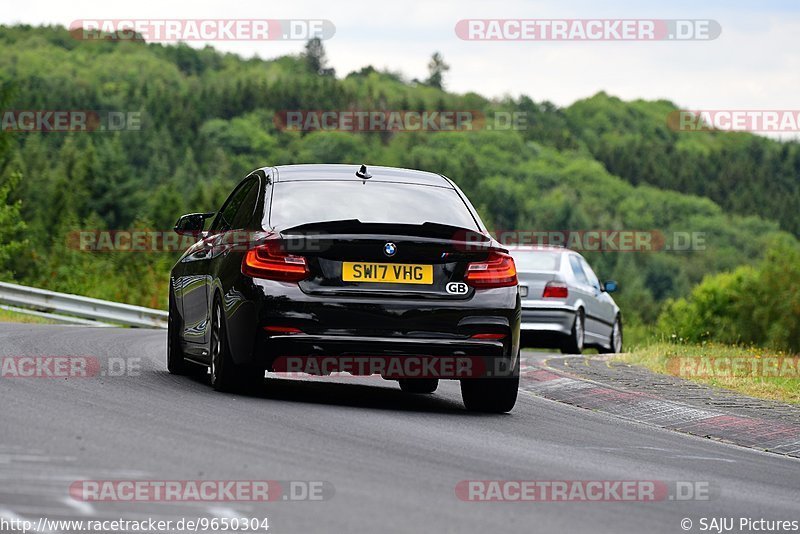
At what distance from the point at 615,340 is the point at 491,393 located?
44.3 feet

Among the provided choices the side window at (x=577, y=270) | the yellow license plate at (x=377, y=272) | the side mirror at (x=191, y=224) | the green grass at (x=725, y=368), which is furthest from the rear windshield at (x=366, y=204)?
the side window at (x=577, y=270)

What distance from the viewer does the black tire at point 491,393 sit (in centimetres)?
1005

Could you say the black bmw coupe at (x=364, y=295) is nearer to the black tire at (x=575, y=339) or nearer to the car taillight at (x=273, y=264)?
the car taillight at (x=273, y=264)

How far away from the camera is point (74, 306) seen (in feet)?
85.4

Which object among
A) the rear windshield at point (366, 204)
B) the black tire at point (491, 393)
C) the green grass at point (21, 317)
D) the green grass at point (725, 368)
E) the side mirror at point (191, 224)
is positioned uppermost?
the rear windshield at point (366, 204)

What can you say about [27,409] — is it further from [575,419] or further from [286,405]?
[575,419]

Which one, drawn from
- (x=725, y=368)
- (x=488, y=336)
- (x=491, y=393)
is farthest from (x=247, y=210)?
(x=725, y=368)

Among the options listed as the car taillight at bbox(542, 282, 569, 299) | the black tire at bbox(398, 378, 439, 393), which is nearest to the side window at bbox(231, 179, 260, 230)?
the black tire at bbox(398, 378, 439, 393)

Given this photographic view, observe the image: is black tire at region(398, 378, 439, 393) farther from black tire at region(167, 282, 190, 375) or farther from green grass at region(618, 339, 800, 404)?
green grass at region(618, 339, 800, 404)

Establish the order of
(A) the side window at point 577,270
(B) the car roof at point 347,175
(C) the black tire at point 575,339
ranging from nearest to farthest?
(B) the car roof at point 347,175
(C) the black tire at point 575,339
(A) the side window at point 577,270

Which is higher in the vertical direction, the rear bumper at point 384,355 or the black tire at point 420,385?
the rear bumper at point 384,355

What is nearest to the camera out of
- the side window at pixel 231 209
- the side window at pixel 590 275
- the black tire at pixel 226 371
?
the black tire at pixel 226 371

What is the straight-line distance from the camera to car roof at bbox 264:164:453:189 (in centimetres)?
1049

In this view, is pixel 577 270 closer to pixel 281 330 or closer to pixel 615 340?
pixel 615 340
